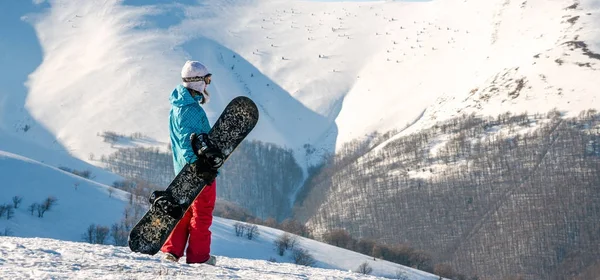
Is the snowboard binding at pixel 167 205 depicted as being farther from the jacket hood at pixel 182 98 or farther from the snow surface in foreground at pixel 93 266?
the jacket hood at pixel 182 98

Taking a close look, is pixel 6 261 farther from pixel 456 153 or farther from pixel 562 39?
pixel 562 39

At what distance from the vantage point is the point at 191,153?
37.6ft

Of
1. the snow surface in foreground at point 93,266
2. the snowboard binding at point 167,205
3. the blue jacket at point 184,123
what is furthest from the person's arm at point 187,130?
the snow surface in foreground at point 93,266

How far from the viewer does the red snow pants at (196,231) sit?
12.0 metres

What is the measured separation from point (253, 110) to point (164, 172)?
16692cm

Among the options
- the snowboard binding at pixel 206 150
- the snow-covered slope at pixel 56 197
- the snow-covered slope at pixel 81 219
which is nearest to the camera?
the snowboard binding at pixel 206 150

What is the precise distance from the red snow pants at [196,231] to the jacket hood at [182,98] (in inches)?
45.2

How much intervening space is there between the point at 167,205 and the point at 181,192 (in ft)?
0.84

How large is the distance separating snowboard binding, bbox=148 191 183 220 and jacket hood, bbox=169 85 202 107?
123 centimetres

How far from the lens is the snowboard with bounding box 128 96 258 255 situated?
11414 mm

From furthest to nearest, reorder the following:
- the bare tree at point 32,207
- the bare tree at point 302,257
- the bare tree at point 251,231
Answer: the bare tree at point 251,231
the bare tree at point 32,207
the bare tree at point 302,257

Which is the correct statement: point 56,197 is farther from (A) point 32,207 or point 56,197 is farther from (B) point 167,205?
(B) point 167,205

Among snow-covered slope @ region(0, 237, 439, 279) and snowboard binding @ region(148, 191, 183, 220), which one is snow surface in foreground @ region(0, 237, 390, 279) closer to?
snow-covered slope @ region(0, 237, 439, 279)

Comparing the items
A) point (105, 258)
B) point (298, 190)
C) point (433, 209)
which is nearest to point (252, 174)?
point (298, 190)
